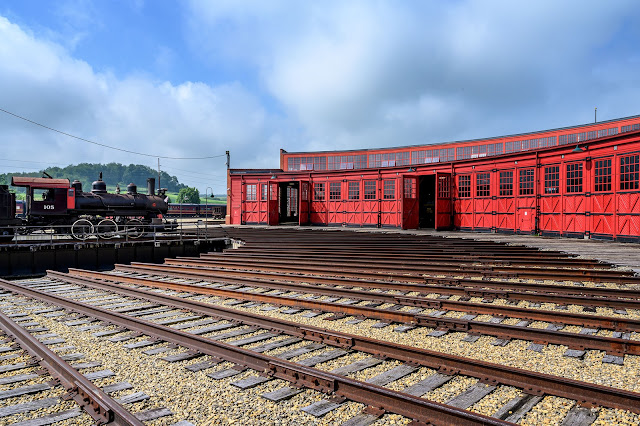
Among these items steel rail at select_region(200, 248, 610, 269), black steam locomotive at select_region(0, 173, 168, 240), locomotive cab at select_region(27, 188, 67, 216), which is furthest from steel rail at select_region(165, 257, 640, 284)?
locomotive cab at select_region(27, 188, 67, 216)

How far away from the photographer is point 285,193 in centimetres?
3544

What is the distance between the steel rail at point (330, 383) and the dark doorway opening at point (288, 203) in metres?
28.6

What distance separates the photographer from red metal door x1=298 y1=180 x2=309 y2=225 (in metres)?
31.9

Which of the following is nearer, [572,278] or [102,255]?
[572,278]

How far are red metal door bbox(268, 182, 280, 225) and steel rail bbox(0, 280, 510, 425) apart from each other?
85.9ft

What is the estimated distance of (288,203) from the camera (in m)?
36.0

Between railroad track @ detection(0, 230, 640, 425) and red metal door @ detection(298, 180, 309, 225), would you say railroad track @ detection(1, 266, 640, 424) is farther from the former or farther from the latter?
red metal door @ detection(298, 180, 309, 225)

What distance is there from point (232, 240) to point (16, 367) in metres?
16.1

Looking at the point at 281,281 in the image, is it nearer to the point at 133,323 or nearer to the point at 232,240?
the point at 133,323

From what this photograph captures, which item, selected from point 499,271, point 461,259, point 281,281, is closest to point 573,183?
point 461,259

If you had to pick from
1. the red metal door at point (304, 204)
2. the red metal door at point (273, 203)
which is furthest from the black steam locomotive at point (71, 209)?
the red metal door at point (304, 204)

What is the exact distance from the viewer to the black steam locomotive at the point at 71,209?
1778 centimetres

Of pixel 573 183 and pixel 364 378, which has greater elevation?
pixel 573 183

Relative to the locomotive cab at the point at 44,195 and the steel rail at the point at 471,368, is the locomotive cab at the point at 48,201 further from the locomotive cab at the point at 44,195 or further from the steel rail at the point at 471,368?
the steel rail at the point at 471,368
